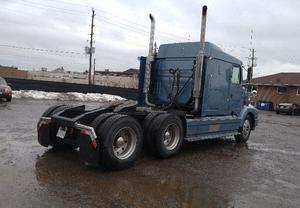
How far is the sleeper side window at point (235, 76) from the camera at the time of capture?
1209cm

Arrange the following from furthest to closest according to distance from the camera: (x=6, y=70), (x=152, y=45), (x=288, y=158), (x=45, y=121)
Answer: (x=6, y=70)
(x=152, y=45)
(x=288, y=158)
(x=45, y=121)

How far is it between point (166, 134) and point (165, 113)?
1.66 ft

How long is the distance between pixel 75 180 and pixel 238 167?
3857 millimetres

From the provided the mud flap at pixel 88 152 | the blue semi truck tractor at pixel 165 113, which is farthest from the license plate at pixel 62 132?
the mud flap at pixel 88 152

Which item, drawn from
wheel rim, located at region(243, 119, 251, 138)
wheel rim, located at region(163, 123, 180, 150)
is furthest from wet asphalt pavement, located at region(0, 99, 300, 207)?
wheel rim, located at region(243, 119, 251, 138)

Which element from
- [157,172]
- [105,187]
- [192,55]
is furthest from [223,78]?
[105,187]

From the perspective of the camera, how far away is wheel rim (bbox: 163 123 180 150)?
30.5ft

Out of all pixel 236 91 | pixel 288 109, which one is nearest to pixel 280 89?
pixel 288 109

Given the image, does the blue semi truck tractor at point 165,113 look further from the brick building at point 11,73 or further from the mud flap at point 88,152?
the brick building at point 11,73

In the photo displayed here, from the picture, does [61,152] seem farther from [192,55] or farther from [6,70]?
[6,70]

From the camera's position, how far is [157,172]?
7.86m

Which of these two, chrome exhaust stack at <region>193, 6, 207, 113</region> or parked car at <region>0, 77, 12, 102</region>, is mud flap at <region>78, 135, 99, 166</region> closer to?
chrome exhaust stack at <region>193, 6, 207, 113</region>

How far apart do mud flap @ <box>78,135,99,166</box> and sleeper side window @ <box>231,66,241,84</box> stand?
6.10 metres

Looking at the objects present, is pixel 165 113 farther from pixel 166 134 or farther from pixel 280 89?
pixel 280 89
